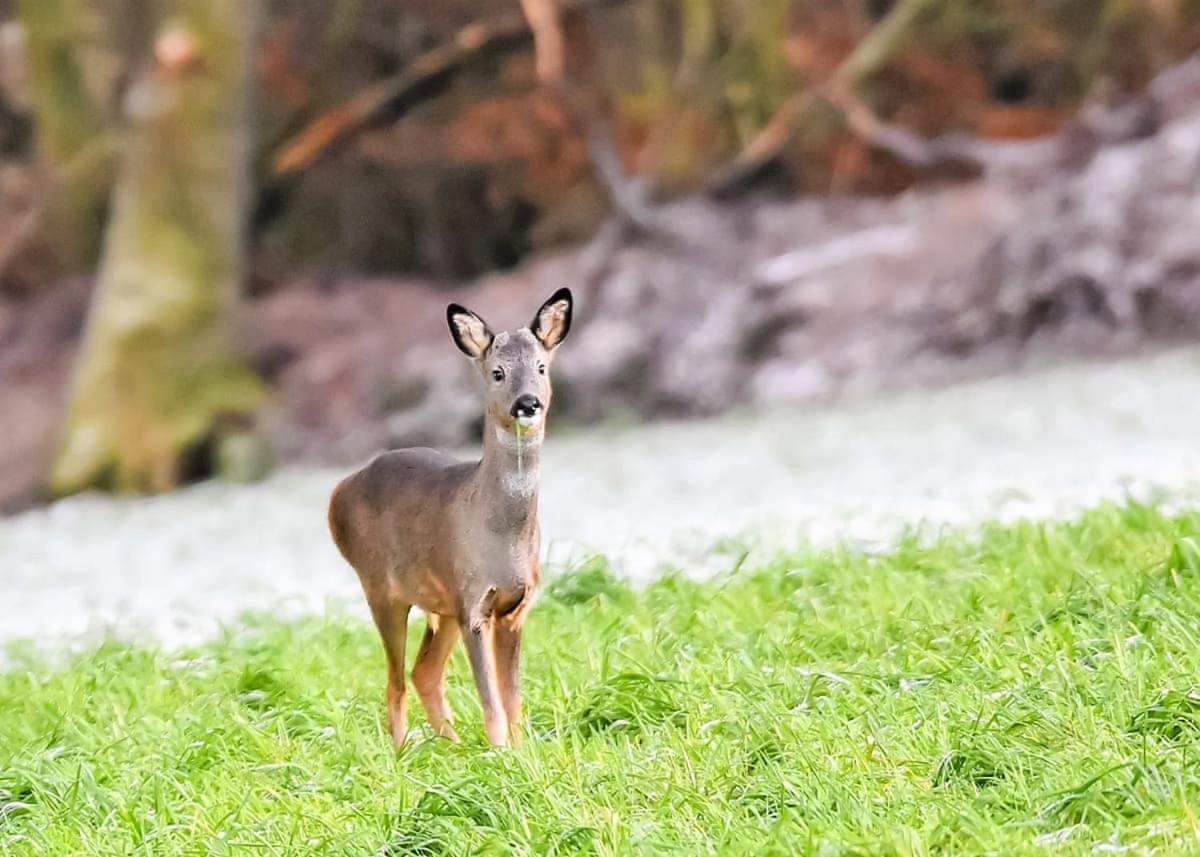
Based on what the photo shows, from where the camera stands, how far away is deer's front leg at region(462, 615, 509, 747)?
4059mm

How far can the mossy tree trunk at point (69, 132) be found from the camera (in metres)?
16.3

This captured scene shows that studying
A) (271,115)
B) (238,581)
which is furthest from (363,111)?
(238,581)

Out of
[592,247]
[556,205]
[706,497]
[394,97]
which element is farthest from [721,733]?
[394,97]

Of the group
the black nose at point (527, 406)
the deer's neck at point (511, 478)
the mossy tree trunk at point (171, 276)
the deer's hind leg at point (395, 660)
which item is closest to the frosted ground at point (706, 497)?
the mossy tree trunk at point (171, 276)

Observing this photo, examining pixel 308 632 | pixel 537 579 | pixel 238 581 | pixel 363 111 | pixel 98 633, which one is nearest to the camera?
pixel 537 579

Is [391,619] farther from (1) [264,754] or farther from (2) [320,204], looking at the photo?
(2) [320,204]

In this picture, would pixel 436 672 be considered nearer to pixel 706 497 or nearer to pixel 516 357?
pixel 516 357

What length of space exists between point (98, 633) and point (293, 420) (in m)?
7.05

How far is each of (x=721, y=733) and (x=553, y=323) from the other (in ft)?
3.22

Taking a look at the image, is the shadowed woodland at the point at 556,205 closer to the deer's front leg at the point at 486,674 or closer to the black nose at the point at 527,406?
the deer's front leg at the point at 486,674

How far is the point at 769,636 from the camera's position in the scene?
5027 millimetres

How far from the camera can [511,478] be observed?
4.13m

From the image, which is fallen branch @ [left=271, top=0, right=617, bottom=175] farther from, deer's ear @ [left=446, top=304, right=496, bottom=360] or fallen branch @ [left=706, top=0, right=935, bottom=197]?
deer's ear @ [left=446, top=304, right=496, bottom=360]

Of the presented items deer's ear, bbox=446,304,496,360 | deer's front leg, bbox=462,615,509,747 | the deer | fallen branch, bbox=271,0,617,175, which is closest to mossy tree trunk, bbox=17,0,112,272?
fallen branch, bbox=271,0,617,175
